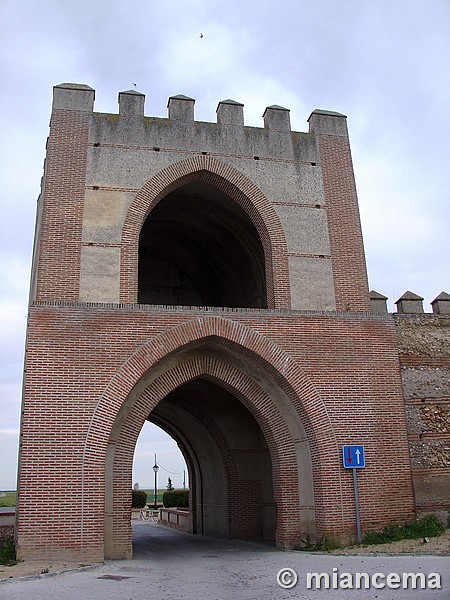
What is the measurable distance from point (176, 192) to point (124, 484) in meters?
7.34

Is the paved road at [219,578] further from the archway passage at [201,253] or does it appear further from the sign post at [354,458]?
the archway passage at [201,253]

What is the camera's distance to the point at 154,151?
13516 mm

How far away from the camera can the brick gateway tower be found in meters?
10.7

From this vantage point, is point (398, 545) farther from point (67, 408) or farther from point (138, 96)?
point (138, 96)

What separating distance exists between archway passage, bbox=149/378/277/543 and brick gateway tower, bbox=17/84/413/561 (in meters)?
0.07

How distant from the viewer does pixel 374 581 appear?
25.3 feet

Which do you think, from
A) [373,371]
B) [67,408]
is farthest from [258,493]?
[67,408]

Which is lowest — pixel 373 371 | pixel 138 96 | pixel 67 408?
pixel 67 408

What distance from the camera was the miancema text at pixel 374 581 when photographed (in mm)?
7383

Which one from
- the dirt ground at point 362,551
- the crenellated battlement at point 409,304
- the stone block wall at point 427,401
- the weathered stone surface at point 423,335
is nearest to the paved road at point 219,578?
the dirt ground at point 362,551

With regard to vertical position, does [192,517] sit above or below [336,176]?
below

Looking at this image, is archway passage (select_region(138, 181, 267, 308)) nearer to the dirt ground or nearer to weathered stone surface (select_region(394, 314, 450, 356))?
weathered stone surface (select_region(394, 314, 450, 356))

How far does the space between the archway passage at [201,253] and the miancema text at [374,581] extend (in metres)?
8.50

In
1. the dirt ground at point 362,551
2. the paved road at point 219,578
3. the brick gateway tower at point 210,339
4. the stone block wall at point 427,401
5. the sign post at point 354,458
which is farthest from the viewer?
the stone block wall at point 427,401
